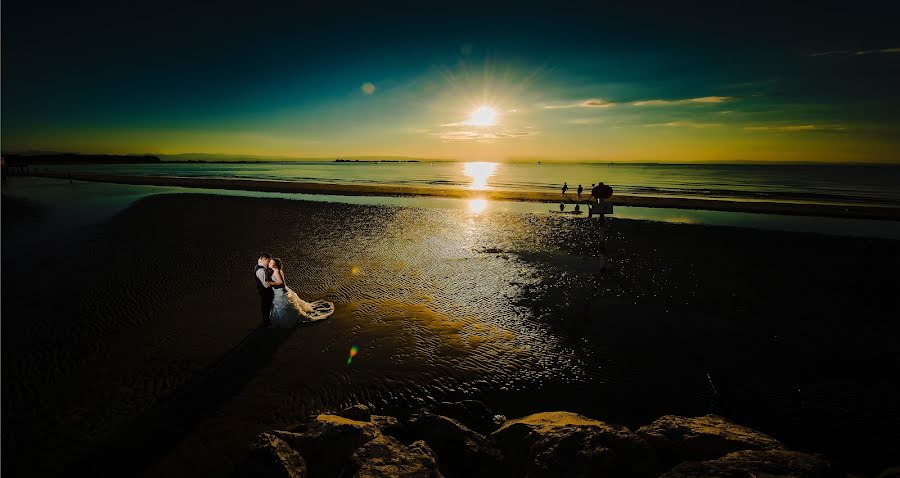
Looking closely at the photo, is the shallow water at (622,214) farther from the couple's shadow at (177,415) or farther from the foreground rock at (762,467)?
the foreground rock at (762,467)

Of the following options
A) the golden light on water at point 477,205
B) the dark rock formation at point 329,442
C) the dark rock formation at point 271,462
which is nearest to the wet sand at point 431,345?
the dark rock formation at point 271,462

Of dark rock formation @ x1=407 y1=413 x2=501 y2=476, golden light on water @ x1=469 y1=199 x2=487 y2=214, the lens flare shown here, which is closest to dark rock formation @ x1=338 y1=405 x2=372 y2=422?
dark rock formation @ x1=407 y1=413 x2=501 y2=476

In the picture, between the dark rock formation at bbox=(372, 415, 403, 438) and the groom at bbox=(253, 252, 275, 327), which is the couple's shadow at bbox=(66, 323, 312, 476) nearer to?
the groom at bbox=(253, 252, 275, 327)

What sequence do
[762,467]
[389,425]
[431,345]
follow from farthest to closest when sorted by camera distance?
1. [431,345]
2. [389,425]
3. [762,467]

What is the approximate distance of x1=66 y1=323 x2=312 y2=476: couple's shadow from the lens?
6031 millimetres

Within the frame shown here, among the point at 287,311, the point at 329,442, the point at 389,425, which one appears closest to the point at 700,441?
the point at 389,425

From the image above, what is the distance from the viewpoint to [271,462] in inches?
197

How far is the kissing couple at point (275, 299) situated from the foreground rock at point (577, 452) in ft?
24.9

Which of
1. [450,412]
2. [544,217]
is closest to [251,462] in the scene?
[450,412]

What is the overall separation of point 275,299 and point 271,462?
6244mm

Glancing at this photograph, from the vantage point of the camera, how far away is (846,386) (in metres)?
8.04

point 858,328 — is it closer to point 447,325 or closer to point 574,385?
point 574,385

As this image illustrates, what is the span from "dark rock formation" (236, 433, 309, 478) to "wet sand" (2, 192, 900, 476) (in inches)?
51.5

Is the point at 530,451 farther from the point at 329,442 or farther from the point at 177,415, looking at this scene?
the point at 177,415
